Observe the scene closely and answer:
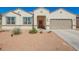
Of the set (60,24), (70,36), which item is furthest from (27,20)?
(70,36)

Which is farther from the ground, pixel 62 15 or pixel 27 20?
pixel 62 15

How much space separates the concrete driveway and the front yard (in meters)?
0.11

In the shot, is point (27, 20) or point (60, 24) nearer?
point (27, 20)

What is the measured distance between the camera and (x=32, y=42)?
7.66 m

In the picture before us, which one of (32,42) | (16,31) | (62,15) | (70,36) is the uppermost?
(62,15)

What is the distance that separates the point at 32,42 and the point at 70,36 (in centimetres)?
110

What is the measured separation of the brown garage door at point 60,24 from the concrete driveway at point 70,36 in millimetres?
126

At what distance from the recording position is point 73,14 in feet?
25.4

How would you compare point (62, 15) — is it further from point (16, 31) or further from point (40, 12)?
point (16, 31)

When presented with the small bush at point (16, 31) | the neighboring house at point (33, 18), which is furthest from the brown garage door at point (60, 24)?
the small bush at point (16, 31)

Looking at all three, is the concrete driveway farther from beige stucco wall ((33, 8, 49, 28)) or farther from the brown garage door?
beige stucco wall ((33, 8, 49, 28))

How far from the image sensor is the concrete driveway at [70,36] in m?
7.62

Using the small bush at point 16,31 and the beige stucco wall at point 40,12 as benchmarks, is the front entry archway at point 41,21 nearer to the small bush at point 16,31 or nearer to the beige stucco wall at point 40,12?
the beige stucco wall at point 40,12
